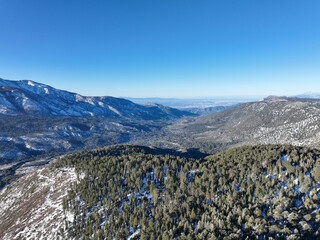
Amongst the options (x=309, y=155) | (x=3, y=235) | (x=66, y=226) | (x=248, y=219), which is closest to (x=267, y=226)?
(x=248, y=219)

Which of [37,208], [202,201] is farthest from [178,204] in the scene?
[37,208]

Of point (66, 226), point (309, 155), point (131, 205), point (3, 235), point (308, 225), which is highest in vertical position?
point (309, 155)

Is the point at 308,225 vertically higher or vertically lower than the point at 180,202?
higher

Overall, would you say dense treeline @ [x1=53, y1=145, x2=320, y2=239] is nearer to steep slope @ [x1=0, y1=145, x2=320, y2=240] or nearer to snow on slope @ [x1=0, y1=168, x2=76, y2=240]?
steep slope @ [x1=0, y1=145, x2=320, y2=240]

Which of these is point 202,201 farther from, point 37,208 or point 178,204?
point 37,208

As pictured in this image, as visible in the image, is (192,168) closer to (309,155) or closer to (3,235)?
(309,155)

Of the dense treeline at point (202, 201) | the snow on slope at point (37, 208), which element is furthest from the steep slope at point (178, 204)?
the snow on slope at point (37, 208)

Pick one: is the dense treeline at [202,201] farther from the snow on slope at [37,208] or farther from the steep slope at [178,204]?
the snow on slope at [37,208]
